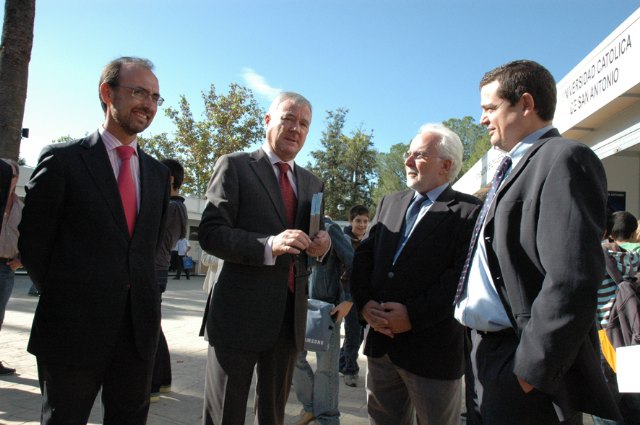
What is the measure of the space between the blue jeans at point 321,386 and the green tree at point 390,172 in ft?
182

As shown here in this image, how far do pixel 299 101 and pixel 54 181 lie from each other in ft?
4.24

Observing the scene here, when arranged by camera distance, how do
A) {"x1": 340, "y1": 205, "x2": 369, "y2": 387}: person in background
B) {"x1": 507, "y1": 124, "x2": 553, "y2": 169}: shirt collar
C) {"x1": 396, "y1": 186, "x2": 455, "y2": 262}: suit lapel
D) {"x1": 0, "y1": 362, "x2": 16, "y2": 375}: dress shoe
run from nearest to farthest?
{"x1": 507, "y1": 124, "x2": 553, "y2": 169}: shirt collar
{"x1": 396, "y1": 186, "x2": 455, "y2": 262}: suit lapel
{"x1": 0, "y1": 362, "x2": 16, "y2": 375}: dress shoe
{"x1": 340, "y1": 205, "x2": 369, "y2": 387}: person in background

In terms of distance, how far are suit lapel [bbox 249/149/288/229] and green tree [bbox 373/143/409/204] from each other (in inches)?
2235

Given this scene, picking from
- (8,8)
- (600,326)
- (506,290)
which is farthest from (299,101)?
(8,8)

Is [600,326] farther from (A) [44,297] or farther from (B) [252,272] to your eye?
(A) [44,297]

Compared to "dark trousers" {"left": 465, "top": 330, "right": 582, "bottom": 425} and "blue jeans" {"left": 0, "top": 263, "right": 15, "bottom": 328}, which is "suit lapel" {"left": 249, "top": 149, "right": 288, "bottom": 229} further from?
"blue jeans" {"left": 0, "top": 263, "right": 15, "bottom": 328}

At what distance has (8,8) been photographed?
503 cm

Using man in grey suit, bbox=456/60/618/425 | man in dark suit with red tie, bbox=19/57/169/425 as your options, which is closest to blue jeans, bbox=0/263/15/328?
man in dark suit with red tie, bbox=19/57/169/425

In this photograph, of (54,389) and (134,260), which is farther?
(134,260)

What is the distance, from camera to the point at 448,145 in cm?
264

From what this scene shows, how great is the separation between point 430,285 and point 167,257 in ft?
8.33

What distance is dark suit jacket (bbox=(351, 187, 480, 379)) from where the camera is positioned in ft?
7.79

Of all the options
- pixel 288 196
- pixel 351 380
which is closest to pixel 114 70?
pixel 288 196

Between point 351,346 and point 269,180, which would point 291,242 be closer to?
point 269,180
